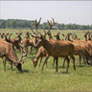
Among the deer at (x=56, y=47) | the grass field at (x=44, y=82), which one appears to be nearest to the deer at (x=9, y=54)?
the grass field at (x=44, y=82)

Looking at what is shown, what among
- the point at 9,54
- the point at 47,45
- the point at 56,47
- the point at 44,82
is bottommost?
the point at 44,82

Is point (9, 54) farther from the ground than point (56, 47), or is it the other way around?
point (56, 47)

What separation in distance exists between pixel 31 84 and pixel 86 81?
7.90 ft

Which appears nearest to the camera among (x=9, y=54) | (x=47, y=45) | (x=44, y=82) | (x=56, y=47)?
(x=44, y=82)

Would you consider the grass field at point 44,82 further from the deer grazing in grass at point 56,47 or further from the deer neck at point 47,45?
the deer neck at point 47,45

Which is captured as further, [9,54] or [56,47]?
[56,47]

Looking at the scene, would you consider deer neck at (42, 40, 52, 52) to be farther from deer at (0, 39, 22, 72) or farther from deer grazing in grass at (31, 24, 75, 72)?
deer at (0, 39, 22, 72)

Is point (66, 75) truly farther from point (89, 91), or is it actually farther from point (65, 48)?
point (89, 91)

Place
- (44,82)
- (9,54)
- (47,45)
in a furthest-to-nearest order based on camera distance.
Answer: (47,45) < (9,54) < (44,82)

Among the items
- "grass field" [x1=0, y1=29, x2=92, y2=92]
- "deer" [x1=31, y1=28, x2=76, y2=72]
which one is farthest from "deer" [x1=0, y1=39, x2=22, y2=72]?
"deer" [x1=31, y1=28, x2=76, y2=72]

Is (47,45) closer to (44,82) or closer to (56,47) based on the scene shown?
(56,47)

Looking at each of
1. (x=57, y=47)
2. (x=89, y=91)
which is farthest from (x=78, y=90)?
(x=57, y=47)

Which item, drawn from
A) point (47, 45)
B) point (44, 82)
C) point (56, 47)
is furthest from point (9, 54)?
point (44, 82)

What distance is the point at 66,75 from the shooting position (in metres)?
11.0
